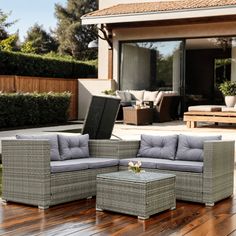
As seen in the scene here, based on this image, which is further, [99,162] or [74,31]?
[74,31]

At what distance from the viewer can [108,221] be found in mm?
4547

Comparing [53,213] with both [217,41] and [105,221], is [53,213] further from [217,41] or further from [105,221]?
[217,41]

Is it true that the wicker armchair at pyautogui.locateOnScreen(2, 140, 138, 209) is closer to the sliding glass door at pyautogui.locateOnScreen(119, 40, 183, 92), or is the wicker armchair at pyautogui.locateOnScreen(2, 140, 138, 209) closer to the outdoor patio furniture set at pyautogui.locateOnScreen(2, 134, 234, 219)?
the outdoor patio furniture set at pyautogui.locateOnScreen(2, 134, 234, 219)

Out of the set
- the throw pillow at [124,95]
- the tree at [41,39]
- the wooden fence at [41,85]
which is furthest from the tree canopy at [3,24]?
the throw pillow at [124,95]

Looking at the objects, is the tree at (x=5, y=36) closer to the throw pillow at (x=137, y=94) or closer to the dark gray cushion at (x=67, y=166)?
the throw pillow at (x=137, y=94)

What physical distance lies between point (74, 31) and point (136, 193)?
3437 centimetres

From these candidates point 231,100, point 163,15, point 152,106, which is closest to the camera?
point 231,100

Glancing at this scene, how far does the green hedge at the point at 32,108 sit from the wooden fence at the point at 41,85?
951mm

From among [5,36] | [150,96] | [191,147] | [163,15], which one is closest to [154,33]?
[163,15]

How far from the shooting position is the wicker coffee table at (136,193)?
15.2ft

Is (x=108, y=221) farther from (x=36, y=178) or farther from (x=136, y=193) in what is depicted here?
(x=36, y=178)

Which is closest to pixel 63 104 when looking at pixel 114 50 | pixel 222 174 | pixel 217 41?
pixel 114 50

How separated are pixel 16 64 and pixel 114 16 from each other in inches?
131

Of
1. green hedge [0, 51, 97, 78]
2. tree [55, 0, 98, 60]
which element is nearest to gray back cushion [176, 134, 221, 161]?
green hedge [0, 51, 97, 78]
